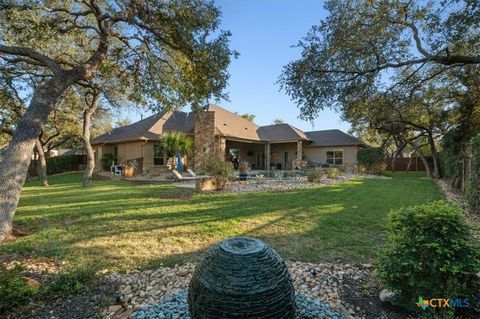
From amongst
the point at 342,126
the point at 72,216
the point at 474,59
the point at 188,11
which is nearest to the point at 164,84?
the point at 188,11

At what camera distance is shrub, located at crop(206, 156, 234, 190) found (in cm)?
1149

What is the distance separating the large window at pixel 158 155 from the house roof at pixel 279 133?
30.3 ft

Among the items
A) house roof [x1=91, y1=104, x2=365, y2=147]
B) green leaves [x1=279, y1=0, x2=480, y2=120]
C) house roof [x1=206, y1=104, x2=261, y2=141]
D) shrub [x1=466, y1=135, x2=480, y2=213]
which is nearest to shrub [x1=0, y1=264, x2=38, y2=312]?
green leaves [x1=279, y1=0, x2=480, y2=120]

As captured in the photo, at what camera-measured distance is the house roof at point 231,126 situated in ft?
67.5

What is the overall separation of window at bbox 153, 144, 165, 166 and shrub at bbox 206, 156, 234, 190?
960cm

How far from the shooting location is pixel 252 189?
11.9 m

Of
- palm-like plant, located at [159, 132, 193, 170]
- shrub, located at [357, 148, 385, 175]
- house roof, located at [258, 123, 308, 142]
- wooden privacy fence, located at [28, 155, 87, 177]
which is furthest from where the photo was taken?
wooden privacy fence, located at [28, 155, 87, 177]

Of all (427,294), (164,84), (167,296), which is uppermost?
(164,84)

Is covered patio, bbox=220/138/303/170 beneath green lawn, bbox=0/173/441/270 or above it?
above

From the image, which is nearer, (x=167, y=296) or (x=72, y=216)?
(x=167, y=296)

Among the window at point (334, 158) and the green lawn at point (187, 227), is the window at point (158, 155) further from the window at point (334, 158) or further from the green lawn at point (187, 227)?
Answer: the window at point (334, 158)

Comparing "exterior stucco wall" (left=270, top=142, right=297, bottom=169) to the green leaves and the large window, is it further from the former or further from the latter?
the green leaves

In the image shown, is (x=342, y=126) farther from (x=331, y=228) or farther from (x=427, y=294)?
(x=427, y=294)

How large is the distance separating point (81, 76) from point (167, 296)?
622 centimetres
